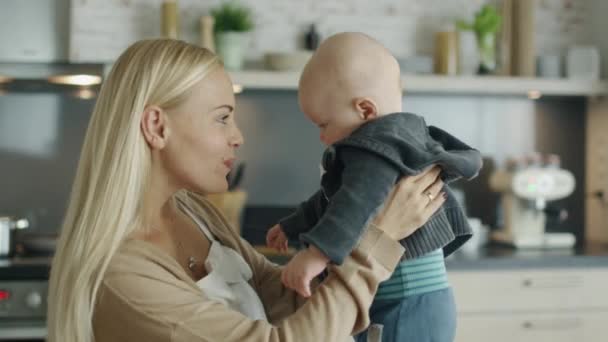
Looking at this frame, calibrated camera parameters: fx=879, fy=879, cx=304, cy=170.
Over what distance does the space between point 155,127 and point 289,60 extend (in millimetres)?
2179

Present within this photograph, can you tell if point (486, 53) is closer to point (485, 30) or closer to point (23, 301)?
point (485, 30)

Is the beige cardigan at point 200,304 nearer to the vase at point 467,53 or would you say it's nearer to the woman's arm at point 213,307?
the woman's arm at point 213,307

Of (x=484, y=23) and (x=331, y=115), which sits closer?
(x=331, y=115)

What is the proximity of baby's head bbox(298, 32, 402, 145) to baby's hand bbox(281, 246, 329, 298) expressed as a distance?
318mm

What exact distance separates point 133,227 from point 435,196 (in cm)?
52

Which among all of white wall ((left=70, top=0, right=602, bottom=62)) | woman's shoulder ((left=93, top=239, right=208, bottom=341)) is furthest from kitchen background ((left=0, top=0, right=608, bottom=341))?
woman's shoulder ((left=93, top=239, right=208, bottom=341))

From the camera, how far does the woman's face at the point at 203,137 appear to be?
58.0 inches

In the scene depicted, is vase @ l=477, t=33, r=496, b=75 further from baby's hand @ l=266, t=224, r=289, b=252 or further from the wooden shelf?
baby's hand @ l=266, t=224, r=289, b=252

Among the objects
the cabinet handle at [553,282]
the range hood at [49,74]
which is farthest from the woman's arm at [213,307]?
the range hood at [49,74]

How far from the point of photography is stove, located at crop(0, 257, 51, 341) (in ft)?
9.86

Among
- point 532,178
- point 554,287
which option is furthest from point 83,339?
point 532,178

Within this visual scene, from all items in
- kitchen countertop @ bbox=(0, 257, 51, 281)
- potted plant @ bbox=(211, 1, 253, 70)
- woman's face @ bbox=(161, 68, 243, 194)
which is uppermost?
potted plant @ bbox=(211, 1, 253, 70)

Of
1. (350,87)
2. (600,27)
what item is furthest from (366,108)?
(600,27)

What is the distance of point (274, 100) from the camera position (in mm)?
3930
